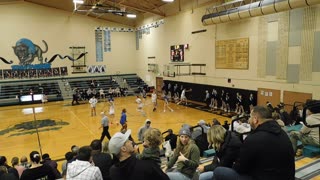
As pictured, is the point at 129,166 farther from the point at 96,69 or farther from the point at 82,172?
the point at 96,69

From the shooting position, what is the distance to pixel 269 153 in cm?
272

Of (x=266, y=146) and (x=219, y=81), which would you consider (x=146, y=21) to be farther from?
(x=266, y=146)

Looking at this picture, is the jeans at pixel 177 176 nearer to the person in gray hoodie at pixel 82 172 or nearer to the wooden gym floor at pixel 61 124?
the person in gray hoodie at pixel 82 172

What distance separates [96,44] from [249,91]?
18812mm

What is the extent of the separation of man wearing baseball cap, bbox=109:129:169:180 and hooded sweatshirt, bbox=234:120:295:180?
1.06 m

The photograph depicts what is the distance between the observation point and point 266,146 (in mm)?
2721

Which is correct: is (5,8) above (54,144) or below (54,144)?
above

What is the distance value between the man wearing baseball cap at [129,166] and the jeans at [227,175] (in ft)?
3.68

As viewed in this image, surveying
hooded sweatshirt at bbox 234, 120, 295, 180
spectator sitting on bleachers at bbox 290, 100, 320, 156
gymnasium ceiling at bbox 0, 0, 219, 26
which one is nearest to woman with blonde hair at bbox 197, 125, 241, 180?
hooded sweatshirt at bbox 234, 120, 295, 180

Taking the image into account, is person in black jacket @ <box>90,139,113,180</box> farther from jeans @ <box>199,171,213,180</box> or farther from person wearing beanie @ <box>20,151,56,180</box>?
jeans @ <box>199,171,213,180</box>

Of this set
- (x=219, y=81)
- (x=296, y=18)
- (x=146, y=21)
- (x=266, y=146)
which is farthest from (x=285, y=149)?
(x=146, y=21)

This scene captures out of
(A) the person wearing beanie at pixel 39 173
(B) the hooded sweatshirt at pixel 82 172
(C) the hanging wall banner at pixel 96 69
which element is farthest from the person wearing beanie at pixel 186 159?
(C) the hanging wall banner at pixel 96 69

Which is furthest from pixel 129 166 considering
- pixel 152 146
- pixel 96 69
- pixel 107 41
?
pixel 107 41

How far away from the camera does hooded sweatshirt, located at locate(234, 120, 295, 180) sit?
2727mm
